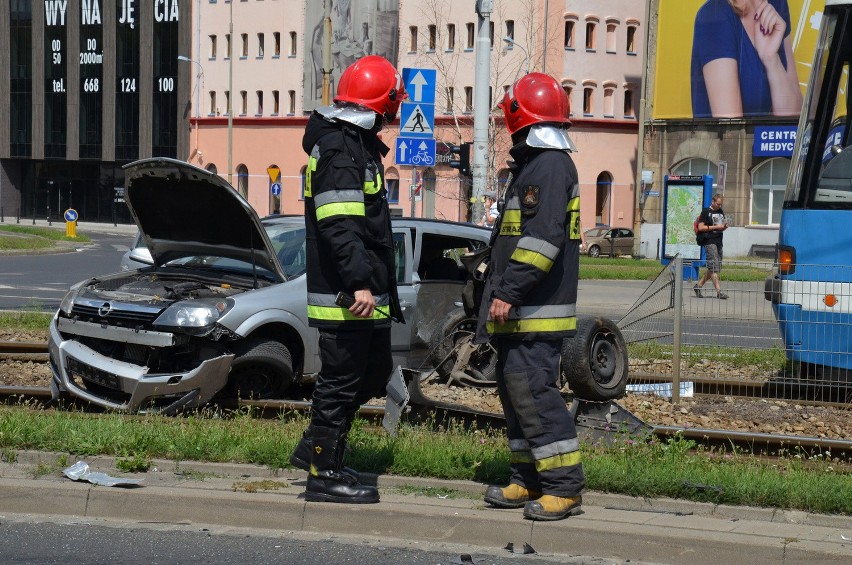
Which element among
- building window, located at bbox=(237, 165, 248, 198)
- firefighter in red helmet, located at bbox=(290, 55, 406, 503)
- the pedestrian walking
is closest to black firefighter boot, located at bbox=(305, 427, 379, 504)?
firefighter in red helmet, located at bbox=(290, 55, 406, 503)

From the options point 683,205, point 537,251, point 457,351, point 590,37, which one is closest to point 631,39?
point 590,37

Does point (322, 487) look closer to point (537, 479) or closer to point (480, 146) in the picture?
point (537, 479)

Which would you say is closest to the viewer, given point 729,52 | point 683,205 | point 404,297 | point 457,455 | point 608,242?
point 457,455

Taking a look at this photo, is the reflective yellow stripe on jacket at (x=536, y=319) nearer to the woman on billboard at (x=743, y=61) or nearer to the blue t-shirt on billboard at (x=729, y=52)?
the woman on billboard at (x=743, y=61)

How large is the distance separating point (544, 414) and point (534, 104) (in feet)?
4.92

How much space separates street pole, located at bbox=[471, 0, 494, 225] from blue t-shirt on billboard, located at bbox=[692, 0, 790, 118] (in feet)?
97.5

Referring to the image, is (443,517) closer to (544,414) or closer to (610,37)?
(544,414)

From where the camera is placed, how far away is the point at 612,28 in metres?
57.8

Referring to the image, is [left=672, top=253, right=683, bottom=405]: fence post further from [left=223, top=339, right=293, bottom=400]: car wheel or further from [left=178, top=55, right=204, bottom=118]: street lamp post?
[left=178, top=55, right=204, bottom=118]: street lamp post

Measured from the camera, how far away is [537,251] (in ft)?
19.9

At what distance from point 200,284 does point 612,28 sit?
166 feet

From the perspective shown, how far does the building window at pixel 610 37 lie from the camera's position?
57.6 metres

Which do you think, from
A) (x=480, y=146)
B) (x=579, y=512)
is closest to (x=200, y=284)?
(x=579, y=512)

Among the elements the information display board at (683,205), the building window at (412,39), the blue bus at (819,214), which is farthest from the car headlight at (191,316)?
the building window at (412,39)
